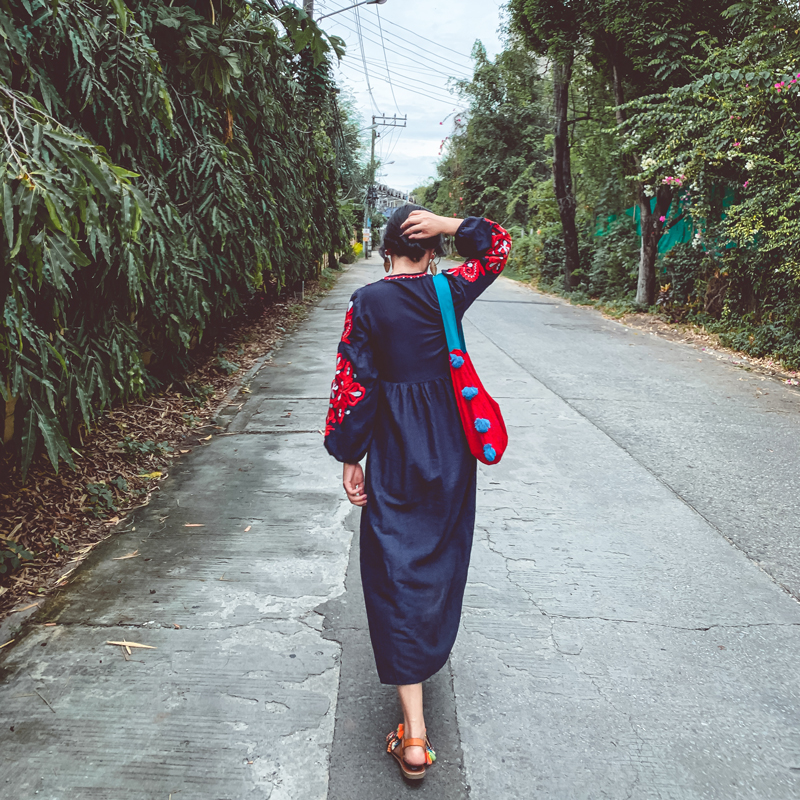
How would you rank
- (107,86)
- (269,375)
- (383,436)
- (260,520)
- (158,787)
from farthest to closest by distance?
(269,375) < (260,520) < (107,86) < (383,436) < (158,787)

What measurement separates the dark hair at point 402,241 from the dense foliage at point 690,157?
23.3ft

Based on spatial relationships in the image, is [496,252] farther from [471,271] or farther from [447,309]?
[447,309]

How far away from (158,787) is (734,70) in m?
10.3

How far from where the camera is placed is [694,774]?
6.66 ft

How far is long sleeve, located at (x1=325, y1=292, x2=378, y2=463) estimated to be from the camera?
2088 millimetres

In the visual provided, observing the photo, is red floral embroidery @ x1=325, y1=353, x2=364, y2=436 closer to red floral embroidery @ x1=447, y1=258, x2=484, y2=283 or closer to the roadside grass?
red floral embroidery @ x1=447, y1=258, x2=484, y2=283

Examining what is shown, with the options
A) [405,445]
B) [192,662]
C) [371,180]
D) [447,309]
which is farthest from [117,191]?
[371,180]

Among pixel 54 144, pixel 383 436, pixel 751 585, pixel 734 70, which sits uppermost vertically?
pixel 734 70

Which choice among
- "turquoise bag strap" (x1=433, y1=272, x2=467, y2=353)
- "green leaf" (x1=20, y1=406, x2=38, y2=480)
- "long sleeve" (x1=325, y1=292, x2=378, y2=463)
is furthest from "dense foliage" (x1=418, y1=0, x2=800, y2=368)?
"green leaf" (x1=20, y1=406, x2=38, y2=480)

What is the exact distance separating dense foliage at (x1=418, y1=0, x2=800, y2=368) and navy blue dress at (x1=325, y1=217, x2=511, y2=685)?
23.4 ft

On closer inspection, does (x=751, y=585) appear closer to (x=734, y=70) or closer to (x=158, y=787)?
(x=158, y=787)

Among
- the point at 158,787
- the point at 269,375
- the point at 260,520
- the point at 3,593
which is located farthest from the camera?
the point at 269,375

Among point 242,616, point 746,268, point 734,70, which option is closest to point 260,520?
point 242,616

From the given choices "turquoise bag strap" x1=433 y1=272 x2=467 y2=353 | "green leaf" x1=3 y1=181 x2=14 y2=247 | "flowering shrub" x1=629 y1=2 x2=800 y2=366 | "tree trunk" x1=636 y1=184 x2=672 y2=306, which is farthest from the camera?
"tree trunk" x1=636 y1=184 x2=672 y2=306
